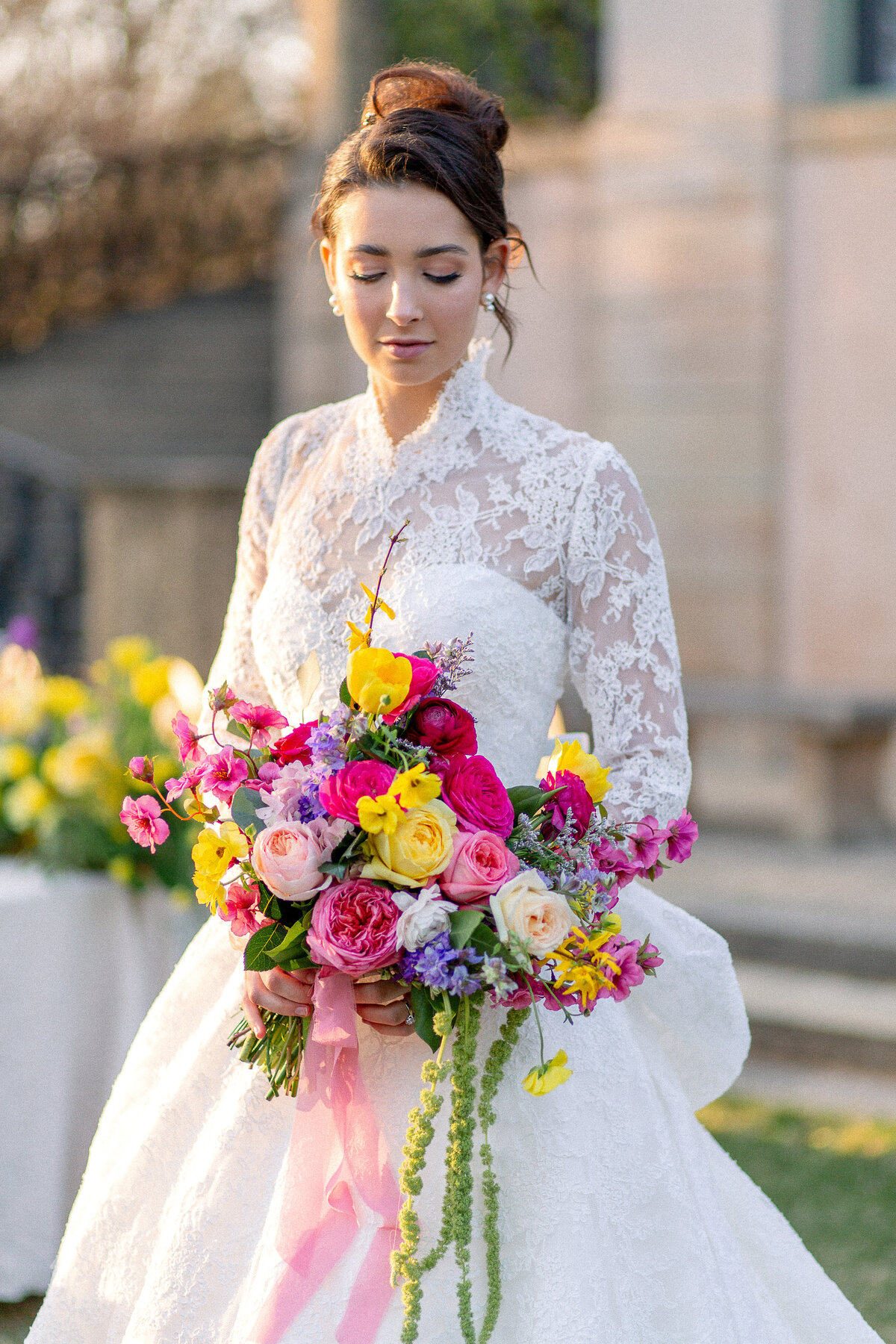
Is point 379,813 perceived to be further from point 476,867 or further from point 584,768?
point 584,768

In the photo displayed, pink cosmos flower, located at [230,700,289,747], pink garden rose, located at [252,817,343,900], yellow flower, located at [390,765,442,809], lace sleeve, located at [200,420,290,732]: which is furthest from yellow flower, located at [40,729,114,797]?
yellow flower, located at [390,765,442,809]

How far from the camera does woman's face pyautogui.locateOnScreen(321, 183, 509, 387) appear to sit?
2.21m

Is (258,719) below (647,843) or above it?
above

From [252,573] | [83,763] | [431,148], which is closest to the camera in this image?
[431,148]

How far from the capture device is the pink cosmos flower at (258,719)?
1995mm

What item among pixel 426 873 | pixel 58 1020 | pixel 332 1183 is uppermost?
pixel 426 873

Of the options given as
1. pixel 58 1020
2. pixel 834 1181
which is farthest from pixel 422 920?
pixel 834 1181

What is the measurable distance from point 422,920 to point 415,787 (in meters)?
0.16

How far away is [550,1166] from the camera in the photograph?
2080 millimetres

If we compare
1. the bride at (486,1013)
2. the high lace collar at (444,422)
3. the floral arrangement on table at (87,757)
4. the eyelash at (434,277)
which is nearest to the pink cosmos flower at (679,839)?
the bride at (486,1013)

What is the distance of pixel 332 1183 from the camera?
205 centimetres

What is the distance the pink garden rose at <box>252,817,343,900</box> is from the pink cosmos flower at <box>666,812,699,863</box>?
45cm

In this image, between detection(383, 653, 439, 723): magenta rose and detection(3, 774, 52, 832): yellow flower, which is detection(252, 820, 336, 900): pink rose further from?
detection(3, 774, 52, 832): yellow flower

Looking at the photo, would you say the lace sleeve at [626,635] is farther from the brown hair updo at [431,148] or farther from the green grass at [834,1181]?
the green grass at [834,1181]
